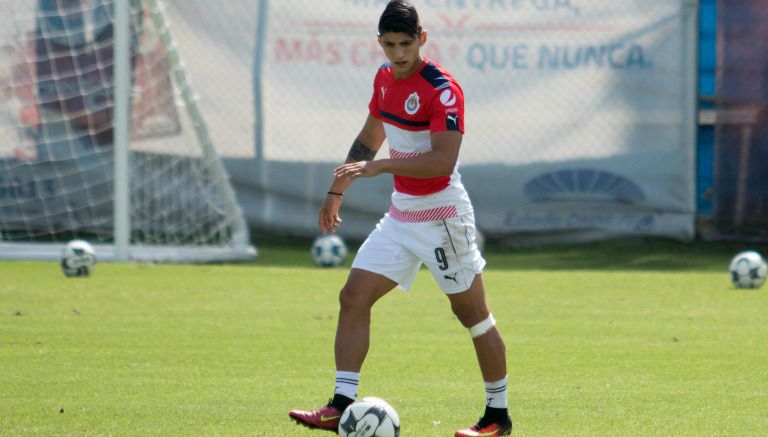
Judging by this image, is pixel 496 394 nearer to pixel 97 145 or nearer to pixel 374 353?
pixel 374 353

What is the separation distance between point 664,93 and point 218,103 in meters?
5.40

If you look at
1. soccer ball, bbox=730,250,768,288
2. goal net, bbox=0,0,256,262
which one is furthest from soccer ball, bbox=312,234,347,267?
soccer ball, bbox=730,250,768,288

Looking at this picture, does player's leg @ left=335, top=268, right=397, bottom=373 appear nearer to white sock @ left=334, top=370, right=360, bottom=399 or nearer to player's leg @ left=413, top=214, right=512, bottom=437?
white sock @ left=334, top=370, right=360, bottom=399

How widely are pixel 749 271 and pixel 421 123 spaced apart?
20.8 feet

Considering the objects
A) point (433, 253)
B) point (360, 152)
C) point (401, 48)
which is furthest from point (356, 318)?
point (401, 48)

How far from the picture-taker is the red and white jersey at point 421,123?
518 centimetres

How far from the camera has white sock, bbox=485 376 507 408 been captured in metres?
5.38

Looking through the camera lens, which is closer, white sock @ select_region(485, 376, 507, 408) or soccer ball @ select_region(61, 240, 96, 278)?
white sock @ select_region(485, 376, 507, 408)

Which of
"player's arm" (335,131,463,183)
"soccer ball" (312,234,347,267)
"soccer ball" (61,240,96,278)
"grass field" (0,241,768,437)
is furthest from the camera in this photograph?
"soccer ball" (312,234,347,267)

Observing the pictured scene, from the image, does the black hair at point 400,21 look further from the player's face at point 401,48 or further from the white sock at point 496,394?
the white sock at point 496,394

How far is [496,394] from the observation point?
5387mm

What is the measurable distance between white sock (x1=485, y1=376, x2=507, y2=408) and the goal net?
8199 millimetres

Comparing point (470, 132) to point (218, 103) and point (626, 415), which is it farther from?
point (626, 415)

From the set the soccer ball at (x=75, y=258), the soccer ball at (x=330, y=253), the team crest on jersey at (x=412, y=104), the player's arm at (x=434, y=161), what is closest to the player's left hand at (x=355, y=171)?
the player's arm at (x=434, y=161)
